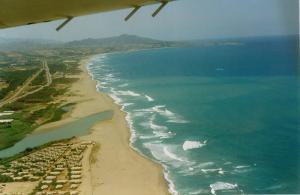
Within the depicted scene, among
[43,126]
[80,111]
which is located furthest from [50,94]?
[43,126]

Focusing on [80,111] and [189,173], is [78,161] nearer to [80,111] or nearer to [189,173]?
[189,173]

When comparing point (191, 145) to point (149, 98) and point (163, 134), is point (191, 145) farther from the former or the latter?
point (149, 98)

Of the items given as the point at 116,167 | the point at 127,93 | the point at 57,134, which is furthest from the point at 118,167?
the point at 127,93

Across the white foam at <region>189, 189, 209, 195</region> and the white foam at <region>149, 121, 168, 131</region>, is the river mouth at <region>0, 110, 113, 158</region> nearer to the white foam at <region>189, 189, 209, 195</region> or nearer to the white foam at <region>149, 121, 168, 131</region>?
the white foam at <region>149, 121, 168, 131</region>

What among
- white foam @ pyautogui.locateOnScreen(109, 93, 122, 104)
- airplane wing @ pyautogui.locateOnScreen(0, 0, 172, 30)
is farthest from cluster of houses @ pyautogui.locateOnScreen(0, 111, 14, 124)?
airplane wing @ pyautogui.locateOnScreen(0, 0, 172, 30)

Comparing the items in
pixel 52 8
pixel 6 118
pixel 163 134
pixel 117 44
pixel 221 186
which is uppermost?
pixel 52 8

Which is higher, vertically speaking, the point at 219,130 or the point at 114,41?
the point at 114,41
